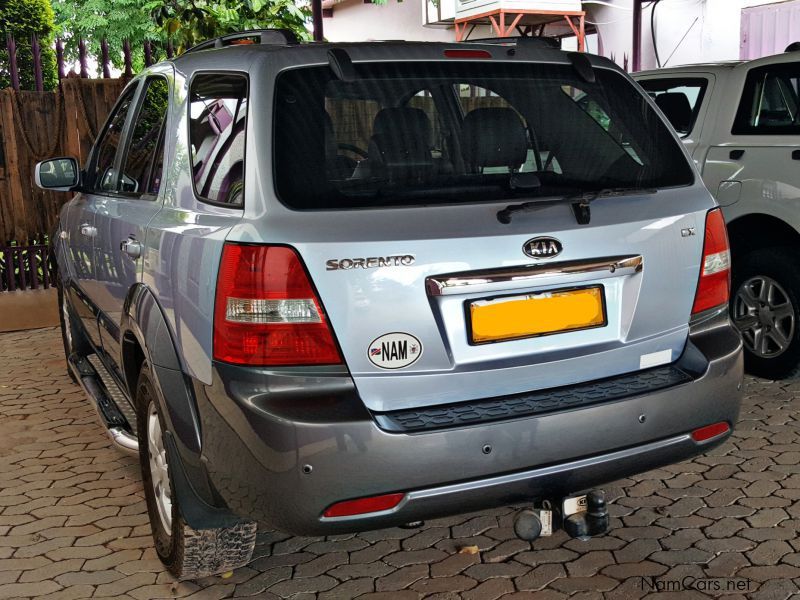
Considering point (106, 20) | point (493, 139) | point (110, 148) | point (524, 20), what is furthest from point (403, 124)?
point (106, 20)

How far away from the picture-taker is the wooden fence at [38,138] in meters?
8.30

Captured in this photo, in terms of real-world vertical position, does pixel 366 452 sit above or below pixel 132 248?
below

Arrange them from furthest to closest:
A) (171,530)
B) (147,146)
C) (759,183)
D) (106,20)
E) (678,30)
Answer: (106,20)
(678,30)
(759,183)
(147,146)
(171,530)

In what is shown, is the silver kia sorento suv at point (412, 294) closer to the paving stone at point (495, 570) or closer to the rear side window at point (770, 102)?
the paving stone at point (495, 570)

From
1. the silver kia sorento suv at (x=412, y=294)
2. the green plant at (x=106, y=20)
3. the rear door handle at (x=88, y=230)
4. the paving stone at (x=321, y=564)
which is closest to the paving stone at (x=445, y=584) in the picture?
the paving stone at (x=321, y=564)

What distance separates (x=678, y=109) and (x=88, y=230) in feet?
12.6

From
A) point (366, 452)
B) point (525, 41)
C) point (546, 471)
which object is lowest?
point (546, 471)

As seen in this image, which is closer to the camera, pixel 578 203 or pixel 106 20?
pixel 578 203

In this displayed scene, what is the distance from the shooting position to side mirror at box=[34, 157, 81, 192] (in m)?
4.65

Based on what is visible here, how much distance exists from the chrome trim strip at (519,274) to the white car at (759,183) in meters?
2.91

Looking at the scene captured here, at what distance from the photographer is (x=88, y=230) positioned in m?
4.39

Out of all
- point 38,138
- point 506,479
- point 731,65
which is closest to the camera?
point 506,479

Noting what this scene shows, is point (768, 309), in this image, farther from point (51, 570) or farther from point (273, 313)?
point (51, 570)

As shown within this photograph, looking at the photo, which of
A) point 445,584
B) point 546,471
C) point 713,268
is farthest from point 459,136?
point 445,584
